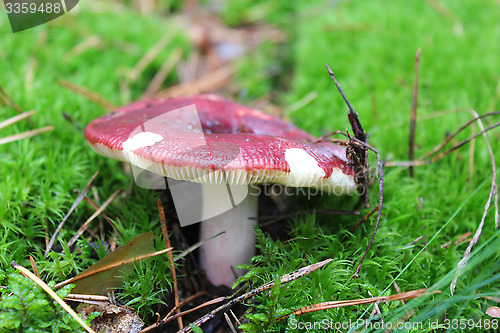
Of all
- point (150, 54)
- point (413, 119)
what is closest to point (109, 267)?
point (413, 119)

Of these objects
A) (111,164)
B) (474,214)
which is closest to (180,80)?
(111,164)

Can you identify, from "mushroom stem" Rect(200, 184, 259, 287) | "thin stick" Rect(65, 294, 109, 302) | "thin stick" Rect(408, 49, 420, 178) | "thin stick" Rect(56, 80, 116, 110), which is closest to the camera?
"thin stick" Rect(65, 294, 109, 302)

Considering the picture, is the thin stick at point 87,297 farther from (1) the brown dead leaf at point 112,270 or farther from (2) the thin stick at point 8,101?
(2) the thin stick at point 8,101

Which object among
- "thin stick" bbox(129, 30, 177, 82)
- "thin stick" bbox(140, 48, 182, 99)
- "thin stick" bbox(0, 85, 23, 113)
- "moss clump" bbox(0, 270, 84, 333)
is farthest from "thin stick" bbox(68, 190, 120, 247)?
"thin stick" bbox(129, 30, 177, 82)

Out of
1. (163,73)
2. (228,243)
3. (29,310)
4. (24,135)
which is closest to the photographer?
(29,310)

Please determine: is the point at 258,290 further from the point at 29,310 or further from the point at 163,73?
the point at 163,73

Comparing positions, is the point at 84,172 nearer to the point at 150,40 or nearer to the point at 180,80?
the point at 180,80

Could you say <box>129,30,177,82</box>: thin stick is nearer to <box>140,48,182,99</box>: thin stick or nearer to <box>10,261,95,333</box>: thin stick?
<box>140,48,182,99</box>: thin stick

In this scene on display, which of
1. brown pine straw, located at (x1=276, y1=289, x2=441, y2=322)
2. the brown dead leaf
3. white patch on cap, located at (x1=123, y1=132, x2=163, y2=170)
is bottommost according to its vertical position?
brown pine straw, located at (x1=276, y1=289, x2=441, y2=322)
